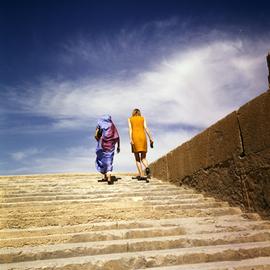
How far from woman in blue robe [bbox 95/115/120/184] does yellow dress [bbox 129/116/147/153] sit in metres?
0.41

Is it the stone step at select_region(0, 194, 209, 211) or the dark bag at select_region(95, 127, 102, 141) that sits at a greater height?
the dark bag at select_region(95, 127, 102, 141)

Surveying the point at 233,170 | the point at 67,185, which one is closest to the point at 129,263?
the point at 233,170

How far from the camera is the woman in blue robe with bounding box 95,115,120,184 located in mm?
6844

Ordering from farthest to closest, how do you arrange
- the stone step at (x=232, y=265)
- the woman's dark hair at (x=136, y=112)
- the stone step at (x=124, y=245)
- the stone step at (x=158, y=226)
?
the woman's dark hair at (x=136, y=112) → the stone step at (x=158, y=226) → the stone step at (x=124, y=245) → the stone step at (x=232, y=265)

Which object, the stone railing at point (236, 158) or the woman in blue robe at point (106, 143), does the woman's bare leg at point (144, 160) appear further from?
the stone railing at point (236, 158)

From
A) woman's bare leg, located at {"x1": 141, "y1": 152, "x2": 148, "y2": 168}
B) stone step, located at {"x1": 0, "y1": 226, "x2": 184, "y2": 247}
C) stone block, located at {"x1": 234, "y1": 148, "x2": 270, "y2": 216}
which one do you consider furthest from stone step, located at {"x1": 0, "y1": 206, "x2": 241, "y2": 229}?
woman's bare leg, located at {"x1": 141, "y1": 152, "x2": 148, "y2": 168}

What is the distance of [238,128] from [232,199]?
38.3 inches

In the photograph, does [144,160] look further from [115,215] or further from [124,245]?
[124,245]

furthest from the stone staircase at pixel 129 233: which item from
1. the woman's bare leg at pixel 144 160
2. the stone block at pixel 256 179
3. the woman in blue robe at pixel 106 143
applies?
the woman's bare leg at pixel 144 160

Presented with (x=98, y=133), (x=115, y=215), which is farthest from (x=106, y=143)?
(x=115, y=215)

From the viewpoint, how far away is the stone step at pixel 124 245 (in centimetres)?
297

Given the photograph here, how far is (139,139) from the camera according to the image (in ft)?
22.8

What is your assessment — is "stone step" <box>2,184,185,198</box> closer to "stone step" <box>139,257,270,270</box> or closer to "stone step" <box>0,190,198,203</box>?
"stone step" <box>0,190,198,203</box>

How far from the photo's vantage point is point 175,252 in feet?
9.71
